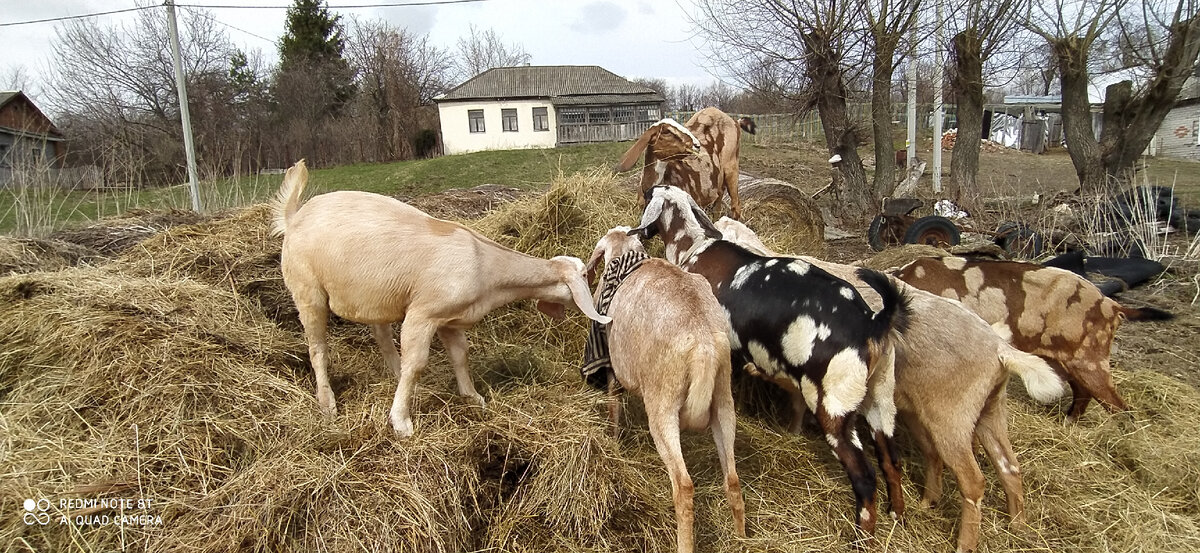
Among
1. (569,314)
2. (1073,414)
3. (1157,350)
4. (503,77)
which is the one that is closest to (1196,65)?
(1157,350)

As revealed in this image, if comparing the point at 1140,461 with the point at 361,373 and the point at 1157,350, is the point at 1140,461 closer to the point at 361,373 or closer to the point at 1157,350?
the point at 1157,350

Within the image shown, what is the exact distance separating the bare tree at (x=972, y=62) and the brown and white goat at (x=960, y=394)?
30.8ft

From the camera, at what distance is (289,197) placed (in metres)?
4.11

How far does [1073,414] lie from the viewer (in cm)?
445

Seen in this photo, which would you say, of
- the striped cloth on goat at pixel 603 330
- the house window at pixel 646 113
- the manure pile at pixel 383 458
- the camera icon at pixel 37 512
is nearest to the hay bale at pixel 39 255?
the manure pile at pixel 383 458

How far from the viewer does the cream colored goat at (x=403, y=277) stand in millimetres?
3525

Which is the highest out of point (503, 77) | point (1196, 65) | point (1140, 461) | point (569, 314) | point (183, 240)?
point (503, 77)

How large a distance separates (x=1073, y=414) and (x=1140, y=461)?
1.90ft

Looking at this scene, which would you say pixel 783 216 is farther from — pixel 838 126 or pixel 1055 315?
pixel 838 126

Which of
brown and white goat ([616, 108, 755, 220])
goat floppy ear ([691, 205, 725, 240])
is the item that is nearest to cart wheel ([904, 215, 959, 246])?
brown and white goat ([616, 108, 755, 220])

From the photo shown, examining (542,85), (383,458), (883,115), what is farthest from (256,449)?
(542,85)

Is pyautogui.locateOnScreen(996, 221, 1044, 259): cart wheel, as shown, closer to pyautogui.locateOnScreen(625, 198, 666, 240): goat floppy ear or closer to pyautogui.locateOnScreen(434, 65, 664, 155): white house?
pyautogui.locateOnScreen(625, 198, 666, 240): goat floppy ear

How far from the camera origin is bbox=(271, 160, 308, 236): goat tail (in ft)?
13.4

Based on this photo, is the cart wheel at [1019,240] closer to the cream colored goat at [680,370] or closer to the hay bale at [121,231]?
the cream colored goat at [680,370]
